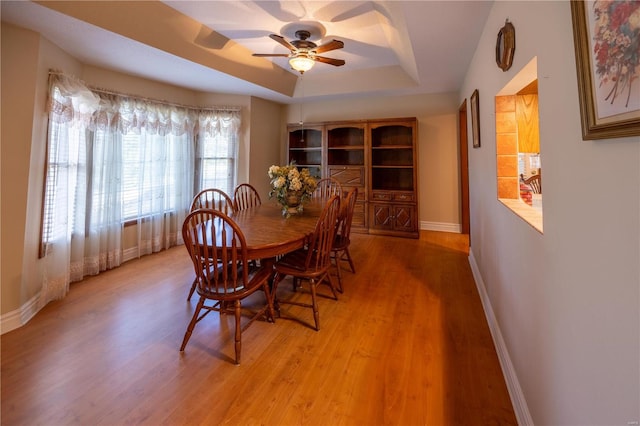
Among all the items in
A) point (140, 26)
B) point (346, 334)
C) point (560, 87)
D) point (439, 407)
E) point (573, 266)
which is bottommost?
point (439, 407)

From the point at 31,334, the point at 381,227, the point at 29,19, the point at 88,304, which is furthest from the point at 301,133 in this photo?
the point at 31,334

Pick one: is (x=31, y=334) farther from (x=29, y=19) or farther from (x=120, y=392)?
(x=29, y=19)

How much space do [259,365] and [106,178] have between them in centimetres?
299

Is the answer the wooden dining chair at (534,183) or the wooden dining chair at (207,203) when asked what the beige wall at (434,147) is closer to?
the wooden dining chair at (534,183)

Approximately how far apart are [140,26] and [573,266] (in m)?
3.53

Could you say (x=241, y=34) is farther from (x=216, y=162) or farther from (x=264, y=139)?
(x=264, y=139)

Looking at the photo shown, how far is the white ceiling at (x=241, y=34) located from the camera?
2229mm

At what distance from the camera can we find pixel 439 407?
1.46 metres

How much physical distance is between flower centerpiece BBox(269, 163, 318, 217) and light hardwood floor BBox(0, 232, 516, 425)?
945 mm

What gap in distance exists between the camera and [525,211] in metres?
1.59

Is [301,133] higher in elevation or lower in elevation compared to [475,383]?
higher

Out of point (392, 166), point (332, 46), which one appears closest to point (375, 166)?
point (392, 166)

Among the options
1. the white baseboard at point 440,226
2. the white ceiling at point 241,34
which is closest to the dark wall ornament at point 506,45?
the white ceiling at point 241,34

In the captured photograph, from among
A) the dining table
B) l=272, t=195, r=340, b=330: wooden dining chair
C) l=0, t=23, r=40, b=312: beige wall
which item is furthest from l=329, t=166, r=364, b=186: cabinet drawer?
l=0, t=23, r=40, b=312: beige wall
